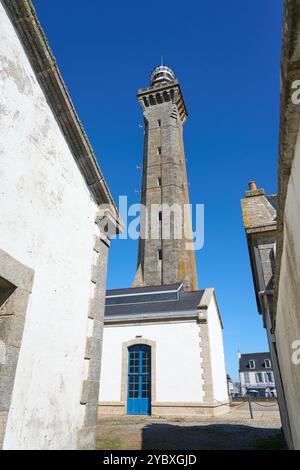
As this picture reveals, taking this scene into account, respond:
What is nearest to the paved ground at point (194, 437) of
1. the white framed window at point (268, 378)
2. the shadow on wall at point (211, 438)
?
the shadow on wall at point (211, 438)

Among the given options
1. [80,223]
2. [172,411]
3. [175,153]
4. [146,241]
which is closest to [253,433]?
[172,411]

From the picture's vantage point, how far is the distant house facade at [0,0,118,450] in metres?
3.46

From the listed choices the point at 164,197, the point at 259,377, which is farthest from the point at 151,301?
the point at 259,377

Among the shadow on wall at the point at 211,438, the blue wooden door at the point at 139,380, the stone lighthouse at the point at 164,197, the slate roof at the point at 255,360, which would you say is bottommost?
the shadow on wall at the point at 211,438

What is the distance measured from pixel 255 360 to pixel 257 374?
109 inches

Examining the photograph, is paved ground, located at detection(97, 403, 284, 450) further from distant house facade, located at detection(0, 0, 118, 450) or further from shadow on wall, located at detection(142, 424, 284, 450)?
distant house facade, located at detection(0, 0, 118, 450)

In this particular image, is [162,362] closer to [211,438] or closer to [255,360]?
[211,438]

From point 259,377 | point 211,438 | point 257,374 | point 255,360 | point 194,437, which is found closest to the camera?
point 211,438

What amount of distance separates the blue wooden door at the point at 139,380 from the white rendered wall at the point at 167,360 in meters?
0.51

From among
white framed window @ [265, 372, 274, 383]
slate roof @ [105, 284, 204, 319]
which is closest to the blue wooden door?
slate roof @ [105, 284, 204, 319]

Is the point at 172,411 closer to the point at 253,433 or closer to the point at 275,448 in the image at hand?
the point at 253,433

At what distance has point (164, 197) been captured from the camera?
26.0m

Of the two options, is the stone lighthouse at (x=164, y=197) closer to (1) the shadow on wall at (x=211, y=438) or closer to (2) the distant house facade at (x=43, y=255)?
(1) the shadow on wall at (x=211, y=438)

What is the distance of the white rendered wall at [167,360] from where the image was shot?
1369 centimetres
